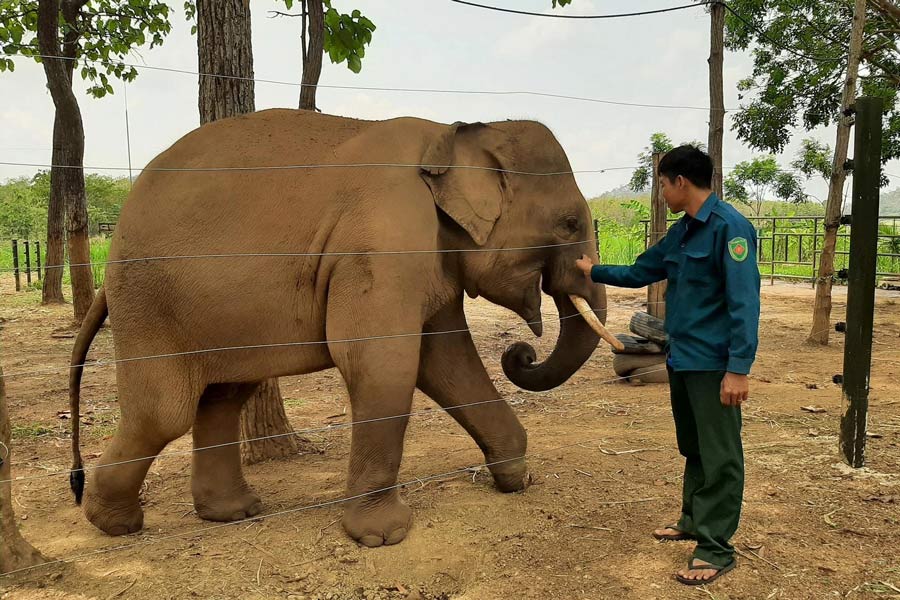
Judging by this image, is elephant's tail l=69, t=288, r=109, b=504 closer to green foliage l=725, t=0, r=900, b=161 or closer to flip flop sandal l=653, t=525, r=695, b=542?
flip flop sandal l=653, t=525, r=695, b=542

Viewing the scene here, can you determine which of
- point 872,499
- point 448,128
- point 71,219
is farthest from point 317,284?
point 71,219

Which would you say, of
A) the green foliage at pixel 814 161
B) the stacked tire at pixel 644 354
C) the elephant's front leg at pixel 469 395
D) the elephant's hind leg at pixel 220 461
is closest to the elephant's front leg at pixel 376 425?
the elephant's front leg at pixel 469 395

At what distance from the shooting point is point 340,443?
5.48 metres

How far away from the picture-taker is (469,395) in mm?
4164

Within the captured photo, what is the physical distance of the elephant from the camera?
11.2 feet

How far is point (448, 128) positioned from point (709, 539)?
7.76ft

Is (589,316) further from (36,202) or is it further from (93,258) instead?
(36,202)

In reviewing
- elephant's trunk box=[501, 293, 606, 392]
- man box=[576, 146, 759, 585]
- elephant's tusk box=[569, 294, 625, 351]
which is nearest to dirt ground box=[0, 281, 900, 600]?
man box=[576, 146, 759, 585]

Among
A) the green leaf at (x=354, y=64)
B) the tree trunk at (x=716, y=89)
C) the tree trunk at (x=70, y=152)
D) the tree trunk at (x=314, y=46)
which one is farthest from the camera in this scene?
the tree trunk at (x=70, y=152)

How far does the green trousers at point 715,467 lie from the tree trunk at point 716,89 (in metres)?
5.13

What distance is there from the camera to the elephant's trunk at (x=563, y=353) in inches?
163

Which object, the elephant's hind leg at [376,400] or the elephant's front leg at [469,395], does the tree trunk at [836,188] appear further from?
the elephant's hind leg at [376,400]

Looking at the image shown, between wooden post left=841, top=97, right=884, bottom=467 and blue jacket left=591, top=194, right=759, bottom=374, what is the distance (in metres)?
1.79

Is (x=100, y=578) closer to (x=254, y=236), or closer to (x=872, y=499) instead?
(x=254, y=236)
